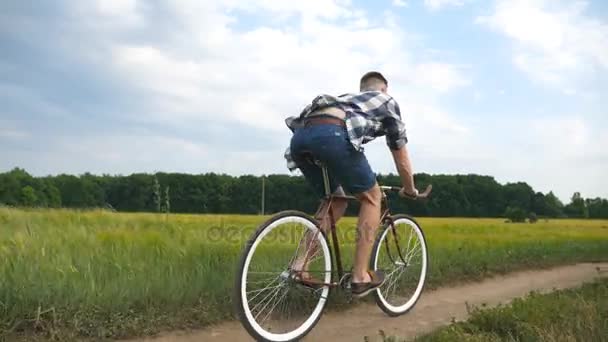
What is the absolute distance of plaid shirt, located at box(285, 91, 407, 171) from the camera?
3.77 m

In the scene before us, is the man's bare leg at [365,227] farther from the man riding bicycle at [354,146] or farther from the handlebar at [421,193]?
the handlebar at [421,193]

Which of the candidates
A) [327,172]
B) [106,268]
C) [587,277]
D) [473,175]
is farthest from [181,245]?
[473,175]

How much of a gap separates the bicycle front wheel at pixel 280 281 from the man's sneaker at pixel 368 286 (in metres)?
0.22

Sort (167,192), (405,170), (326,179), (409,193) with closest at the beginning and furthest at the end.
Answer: (326,179)
(405,170)
(409,193)
(167,192)

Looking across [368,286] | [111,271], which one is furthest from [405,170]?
[111,271]

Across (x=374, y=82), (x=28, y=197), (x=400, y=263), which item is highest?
(x=374, y=82)

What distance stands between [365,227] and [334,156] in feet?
2.15

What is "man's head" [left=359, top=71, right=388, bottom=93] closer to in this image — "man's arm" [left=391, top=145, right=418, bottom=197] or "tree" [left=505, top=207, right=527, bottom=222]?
"man's arm" [left=391, top=145, right=418, bottom=197]

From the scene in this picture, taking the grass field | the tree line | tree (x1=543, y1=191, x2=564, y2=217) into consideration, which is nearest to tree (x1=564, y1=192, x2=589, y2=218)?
tree (x1=543, y1=191, x2=564, y2=217)

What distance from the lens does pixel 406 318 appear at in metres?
4.73

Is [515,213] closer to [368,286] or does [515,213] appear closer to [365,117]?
[368,286]

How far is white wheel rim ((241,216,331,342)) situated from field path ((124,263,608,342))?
0.58 ft

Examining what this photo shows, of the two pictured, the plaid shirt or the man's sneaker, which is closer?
the plaid shirt

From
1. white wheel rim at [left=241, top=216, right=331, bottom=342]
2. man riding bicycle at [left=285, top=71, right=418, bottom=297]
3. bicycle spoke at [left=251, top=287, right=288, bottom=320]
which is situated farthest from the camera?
man riding bicycle at [left=285, top=71, right=418, bottom=297]
